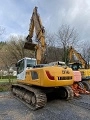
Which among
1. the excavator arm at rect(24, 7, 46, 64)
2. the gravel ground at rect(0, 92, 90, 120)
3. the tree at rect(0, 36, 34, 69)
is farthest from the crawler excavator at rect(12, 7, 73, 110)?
the tree at rect(0, 36, 34, 69)

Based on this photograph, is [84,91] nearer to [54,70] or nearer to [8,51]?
[54,70]

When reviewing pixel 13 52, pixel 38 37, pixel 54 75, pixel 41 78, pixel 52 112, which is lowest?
pixel 52 112

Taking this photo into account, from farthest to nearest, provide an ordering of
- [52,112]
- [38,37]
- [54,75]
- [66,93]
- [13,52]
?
[13,52]
[38,37]
[66,93]
[54,75]
[52,112]

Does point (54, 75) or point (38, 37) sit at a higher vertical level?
point (38, 37)

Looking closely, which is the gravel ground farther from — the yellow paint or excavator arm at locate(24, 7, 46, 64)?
excavator arm at locate(24, 7, 46, 64)

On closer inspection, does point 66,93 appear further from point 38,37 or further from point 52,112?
point 38,37

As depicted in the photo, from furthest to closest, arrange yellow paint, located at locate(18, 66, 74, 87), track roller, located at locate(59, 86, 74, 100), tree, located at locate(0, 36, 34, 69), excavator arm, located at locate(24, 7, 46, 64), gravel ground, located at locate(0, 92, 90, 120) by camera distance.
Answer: tree, located at locate(0, 36, 34, 69), excavator arm, located at locate(24, 7, 46, 64), track roller, located at locate(59, 86, 74, 100), yellow paint, located at locate(18, 66, 74, 87), gravel ground, located at locate(0, 92, 90, 120)

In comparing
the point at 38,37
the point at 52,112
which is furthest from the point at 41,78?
the point at 38,37

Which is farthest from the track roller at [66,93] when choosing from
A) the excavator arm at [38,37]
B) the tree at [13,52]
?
the tree at [13,52]

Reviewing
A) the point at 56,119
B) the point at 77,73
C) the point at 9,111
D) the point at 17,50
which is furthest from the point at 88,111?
the point at 17,50

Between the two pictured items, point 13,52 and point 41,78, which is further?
point 13,52

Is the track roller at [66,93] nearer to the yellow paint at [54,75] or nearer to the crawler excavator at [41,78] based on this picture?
the crawler excavator at [41,78]

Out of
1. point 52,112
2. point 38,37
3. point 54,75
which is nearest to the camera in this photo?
point 52,112

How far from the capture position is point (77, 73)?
12133 mm
